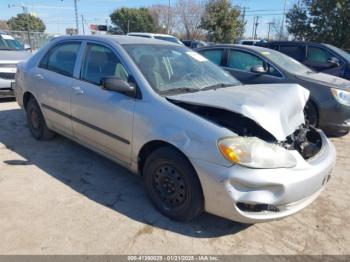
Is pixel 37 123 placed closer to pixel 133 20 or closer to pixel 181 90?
pixel 181 90

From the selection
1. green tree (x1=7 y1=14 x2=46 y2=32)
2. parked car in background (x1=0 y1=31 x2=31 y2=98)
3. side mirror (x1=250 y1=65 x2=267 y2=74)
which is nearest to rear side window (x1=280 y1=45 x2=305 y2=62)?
side mirror (x1=250 y1=65 x2=267 y2=74)

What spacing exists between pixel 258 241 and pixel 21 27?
8363 centimetres

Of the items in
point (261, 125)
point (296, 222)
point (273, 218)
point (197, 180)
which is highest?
point (261, 125)

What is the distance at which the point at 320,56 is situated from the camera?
820cm

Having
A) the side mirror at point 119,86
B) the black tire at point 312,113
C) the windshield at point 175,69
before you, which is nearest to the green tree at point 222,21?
the black tire at point 312,113

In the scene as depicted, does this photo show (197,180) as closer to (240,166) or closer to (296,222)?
(240,166)

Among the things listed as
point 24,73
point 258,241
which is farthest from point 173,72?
point 24,73

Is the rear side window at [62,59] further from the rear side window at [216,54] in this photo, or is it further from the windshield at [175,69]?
the rear side window at [216,54]

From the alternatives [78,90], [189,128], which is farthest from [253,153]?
[78,90]

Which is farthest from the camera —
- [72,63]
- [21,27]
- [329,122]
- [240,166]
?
[21,27]

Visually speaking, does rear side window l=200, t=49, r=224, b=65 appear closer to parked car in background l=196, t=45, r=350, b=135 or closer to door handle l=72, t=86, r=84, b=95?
parked car in background l=196, t=45, r=350, b=135

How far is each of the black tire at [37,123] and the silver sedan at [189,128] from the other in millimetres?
602

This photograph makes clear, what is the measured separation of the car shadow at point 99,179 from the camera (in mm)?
3027

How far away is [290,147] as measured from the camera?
2.86m
